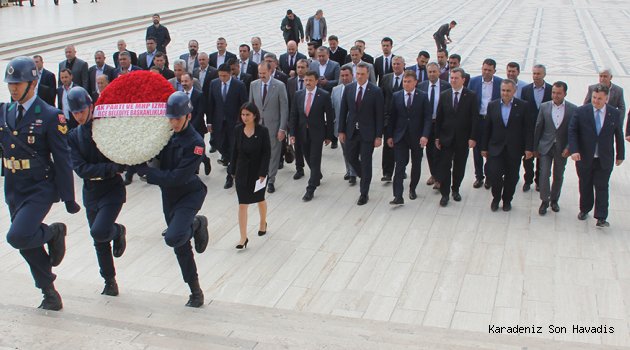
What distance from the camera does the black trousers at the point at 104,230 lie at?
5781 millimetres

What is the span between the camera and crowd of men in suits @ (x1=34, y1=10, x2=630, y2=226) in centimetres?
855

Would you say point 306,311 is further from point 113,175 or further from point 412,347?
point 113,175

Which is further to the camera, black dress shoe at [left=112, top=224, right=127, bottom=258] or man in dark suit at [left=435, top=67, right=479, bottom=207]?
man in dark suit at [left=435, top=67, right=479, bottom=207]

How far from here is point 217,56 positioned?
43.3 ft

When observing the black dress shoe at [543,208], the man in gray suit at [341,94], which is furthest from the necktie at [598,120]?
the man in gray suit at [341,94]

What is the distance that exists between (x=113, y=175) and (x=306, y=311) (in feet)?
6.44

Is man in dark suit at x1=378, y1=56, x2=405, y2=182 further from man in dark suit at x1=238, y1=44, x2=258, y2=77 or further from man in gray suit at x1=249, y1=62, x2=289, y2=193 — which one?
man in dark suit at x1=238, y1=44, x2=258, y2=77

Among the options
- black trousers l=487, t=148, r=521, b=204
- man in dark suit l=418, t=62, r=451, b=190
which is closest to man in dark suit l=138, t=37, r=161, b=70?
man in dark suit l=418, t=62, r=451, b=190

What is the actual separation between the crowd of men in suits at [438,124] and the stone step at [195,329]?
141 inches

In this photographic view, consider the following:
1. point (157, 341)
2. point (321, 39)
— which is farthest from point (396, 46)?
point (157, 341)

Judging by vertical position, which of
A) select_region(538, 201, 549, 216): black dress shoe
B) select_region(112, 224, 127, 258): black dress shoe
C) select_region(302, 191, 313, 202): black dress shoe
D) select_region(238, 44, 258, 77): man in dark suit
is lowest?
select_region(302, 191, 313, 202): black dress shoe

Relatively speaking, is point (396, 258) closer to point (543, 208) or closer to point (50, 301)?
point (543, 208)

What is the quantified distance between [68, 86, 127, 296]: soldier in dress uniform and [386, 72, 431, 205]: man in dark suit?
4179 millimetres

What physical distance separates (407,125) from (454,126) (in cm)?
57
